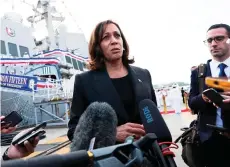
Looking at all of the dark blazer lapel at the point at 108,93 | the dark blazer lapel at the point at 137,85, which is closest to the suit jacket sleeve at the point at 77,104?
the dark blazer lapel at the point at 108,93

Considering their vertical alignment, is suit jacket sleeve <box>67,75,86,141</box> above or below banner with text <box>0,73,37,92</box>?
below

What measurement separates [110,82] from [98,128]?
656 millimetres

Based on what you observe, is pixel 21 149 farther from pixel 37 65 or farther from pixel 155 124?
pixel 37 65

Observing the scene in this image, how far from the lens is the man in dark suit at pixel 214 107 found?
6.46 feet

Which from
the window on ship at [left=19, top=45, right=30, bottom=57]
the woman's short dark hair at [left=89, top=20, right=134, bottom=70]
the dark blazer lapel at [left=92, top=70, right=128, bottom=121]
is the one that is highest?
the window on ship at [left=19, top=45, right=30, bottom=57]

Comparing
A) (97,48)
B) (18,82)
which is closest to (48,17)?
(18,82)

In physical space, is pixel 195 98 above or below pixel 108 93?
below

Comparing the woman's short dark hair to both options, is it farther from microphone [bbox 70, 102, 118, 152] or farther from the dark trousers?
the dark trousers

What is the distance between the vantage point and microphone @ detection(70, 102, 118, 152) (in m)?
1.12

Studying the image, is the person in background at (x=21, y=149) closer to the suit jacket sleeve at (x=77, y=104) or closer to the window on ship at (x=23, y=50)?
the suit jacket sleeve at (x=77, y=104)

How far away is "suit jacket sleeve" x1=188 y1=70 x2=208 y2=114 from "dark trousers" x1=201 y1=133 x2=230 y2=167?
0.23 meters

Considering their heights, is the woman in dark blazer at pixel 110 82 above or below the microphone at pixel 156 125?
above

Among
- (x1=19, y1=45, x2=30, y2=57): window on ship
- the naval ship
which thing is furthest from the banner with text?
(x1=19, y1=45, x2=30, y2=57): window on ship

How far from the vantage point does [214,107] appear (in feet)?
6.73
